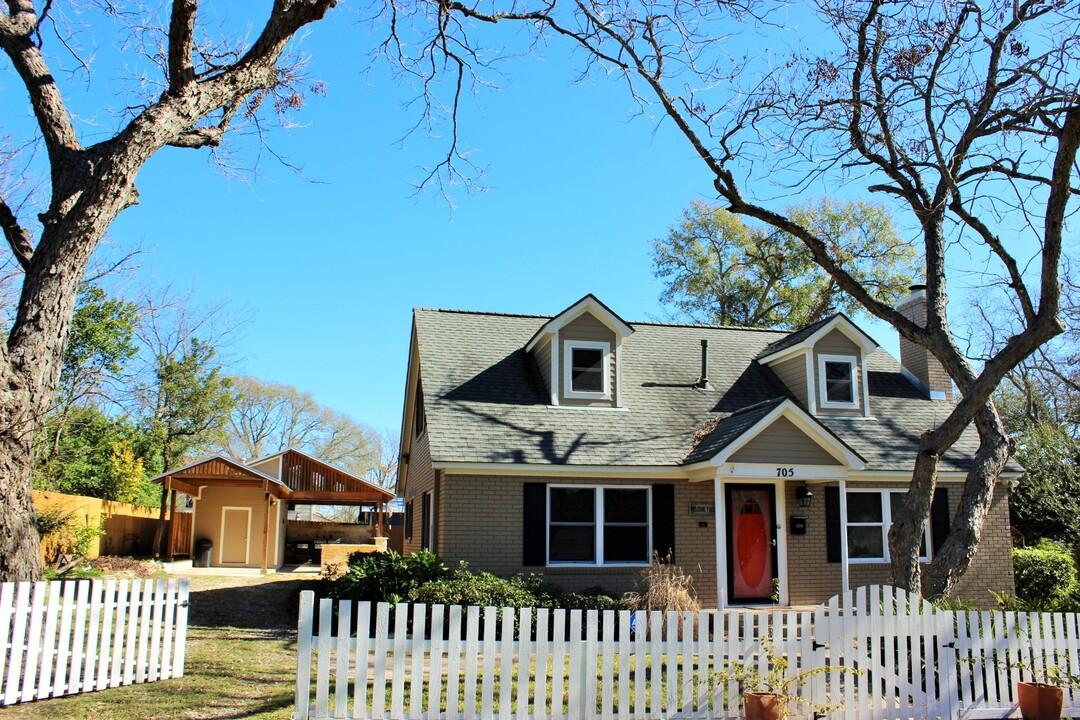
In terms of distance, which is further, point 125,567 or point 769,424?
point 125,567

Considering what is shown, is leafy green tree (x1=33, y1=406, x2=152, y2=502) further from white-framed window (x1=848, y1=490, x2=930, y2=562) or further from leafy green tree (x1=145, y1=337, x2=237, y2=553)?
white-framed window (x1=848, y1=490, x2=930, y2=562)

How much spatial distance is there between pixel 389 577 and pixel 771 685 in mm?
7931

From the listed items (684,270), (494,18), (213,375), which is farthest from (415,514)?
(684,270)

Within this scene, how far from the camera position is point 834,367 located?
18.1 meters

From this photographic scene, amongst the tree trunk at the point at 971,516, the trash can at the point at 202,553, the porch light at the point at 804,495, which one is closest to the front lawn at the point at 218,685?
the tree trunk at the point at 971,516

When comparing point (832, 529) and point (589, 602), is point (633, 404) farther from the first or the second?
point (589, 602)

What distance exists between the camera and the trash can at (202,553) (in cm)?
2722

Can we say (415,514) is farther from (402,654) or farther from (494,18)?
(402,654)

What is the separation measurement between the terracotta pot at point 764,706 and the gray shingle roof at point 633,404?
8338 mm

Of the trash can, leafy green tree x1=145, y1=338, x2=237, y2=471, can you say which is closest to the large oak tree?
the trash can

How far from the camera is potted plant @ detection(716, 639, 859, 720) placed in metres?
6.46

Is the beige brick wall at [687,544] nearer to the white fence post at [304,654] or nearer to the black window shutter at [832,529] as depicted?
the black window shutter at [832,529]

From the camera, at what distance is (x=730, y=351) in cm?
2020

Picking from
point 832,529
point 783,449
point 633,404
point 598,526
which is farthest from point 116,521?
point 832,529
